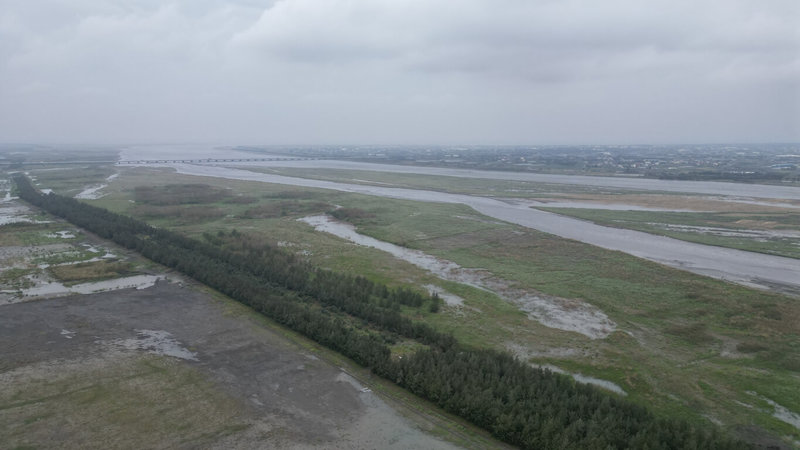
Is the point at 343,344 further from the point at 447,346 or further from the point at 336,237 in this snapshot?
the point at 336,237

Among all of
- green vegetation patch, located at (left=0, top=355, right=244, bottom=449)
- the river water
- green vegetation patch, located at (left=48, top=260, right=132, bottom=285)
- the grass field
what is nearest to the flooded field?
the grass field

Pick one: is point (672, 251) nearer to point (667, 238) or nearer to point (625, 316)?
point (667, 238)

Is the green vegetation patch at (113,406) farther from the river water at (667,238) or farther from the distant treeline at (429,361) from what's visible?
the river water at (667,238)

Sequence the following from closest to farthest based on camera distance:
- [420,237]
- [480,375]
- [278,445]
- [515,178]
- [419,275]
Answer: [278,445] < [480,375] < [419,275] < [420,237] < [515,178]

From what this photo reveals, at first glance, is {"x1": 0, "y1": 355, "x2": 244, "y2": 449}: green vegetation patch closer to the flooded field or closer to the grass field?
the grass field

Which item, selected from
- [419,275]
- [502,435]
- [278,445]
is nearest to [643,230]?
[419,275]

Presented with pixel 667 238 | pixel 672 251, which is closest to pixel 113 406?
pixel 672 251

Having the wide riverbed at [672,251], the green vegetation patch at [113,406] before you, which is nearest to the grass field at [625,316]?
the wide riverbed at [672,251]
